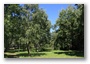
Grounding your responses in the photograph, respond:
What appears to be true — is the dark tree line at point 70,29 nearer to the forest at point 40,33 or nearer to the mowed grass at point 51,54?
the forest at point 40,33

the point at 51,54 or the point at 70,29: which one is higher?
the point at 70,29

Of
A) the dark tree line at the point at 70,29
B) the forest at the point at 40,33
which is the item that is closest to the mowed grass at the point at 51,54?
the forest at the point at 40,33

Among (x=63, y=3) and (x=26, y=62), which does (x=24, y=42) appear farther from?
(x=63, y=3)

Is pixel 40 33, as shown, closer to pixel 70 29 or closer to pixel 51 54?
pixel 51 54

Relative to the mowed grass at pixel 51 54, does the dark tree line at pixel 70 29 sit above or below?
above

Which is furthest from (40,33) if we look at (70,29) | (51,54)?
(70,29)

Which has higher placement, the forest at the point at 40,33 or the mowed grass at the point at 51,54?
the forest at the point at 40,33

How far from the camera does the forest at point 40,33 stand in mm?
11719

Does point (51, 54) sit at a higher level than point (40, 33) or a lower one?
lower

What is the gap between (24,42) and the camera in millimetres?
11750

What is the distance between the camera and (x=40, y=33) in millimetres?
11797

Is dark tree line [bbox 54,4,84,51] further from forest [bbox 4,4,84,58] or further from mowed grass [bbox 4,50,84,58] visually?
mowed grass [bbox 4,50,84,58]

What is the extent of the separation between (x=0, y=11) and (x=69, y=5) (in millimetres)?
1565

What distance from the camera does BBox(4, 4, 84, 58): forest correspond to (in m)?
11.7
